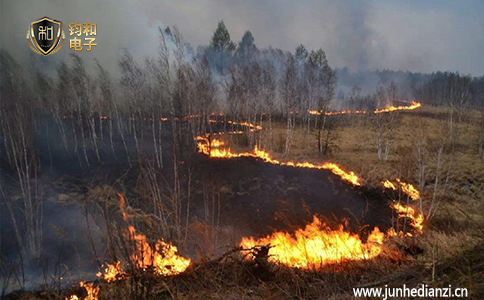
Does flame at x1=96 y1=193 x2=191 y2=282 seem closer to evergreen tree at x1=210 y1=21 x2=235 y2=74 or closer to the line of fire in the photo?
the line of fire

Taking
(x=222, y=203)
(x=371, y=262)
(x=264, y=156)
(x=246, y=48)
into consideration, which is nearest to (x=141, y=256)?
(x=371, y=262)

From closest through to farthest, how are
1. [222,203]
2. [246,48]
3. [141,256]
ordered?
[141,256] < [222,203] < [246,48]

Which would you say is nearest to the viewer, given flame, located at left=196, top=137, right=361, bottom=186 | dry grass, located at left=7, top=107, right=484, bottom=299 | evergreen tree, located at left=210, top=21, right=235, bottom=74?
dry grass, located at left=7, top=107, right=484, bottom=299

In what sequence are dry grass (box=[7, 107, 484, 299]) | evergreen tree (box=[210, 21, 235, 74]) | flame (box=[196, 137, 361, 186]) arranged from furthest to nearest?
evergreen tree (box=[210, 21, 235, 74]) → flame (box=[196, 137, 361, 186]) → dry grass (box=[7, 107, 484, 299])

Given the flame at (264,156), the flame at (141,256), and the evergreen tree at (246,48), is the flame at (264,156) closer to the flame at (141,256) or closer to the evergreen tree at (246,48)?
→ the flame at (141,256)

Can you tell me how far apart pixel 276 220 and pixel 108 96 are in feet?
96.0

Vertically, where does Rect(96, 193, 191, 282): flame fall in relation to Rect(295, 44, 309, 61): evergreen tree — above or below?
below

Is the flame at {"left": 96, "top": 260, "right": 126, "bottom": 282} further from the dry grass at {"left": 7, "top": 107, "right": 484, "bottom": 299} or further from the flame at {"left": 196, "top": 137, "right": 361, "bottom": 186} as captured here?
the flame at {"left": 196, "top": 137, "right": 361, "bottom": 186}

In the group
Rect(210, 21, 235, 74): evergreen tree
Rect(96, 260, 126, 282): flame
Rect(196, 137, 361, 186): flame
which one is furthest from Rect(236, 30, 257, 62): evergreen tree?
Rect(96, 260, 126, 282): flame

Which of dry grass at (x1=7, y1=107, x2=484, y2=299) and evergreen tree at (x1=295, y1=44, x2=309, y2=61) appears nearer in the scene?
dry grass at (x1=7, y1=107, x2=484, y2=299)

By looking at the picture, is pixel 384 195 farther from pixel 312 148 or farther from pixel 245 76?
pixel 245 76

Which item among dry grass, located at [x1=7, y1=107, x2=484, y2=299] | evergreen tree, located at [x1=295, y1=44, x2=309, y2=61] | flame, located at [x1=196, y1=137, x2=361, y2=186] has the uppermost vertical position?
evergreen tree, located at [x1=295, y1=44, x2=309, y2=61]

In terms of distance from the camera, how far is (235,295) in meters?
3.81

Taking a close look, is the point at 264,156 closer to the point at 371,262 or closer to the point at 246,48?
the point at 371,262
